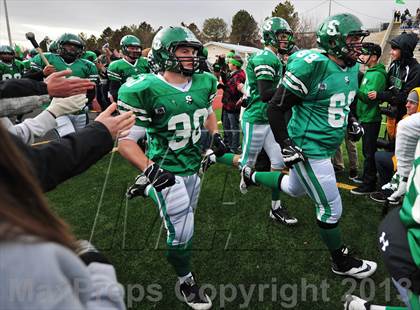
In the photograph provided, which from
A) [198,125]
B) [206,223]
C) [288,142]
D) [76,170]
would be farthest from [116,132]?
[206,223]

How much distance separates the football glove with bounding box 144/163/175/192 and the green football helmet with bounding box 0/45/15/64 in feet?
26.5

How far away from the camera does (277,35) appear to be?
4027 millimetres

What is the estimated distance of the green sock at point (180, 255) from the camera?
99.8 inches

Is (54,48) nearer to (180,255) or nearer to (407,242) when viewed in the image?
(180,255)

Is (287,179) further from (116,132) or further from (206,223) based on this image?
(116,132)

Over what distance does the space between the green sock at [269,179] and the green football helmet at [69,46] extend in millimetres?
3467

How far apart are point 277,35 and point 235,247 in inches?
94.6

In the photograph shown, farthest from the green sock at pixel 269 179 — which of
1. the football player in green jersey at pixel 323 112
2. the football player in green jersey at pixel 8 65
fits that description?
the football player in green jersey at pixel 8 65

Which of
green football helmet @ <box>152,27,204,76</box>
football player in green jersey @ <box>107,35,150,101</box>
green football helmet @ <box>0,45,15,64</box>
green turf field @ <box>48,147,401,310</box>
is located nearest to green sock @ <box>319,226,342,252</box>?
green turf field @ <box>48,147,401,310</box>

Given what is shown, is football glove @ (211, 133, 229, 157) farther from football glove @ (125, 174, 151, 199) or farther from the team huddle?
football glove @ (125, 174, 151, 199)

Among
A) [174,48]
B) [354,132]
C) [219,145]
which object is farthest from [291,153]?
[174,48]

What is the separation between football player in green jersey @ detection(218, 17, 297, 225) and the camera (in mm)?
3801

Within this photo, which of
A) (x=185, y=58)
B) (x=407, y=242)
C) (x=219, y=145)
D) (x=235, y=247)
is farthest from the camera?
(x=235, y=247)

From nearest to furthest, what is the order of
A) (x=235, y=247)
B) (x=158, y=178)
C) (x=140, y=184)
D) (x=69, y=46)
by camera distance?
(x=158, y=178) → (x=140, y=184) → (x=235, y=247) → (x=69, y=46)
